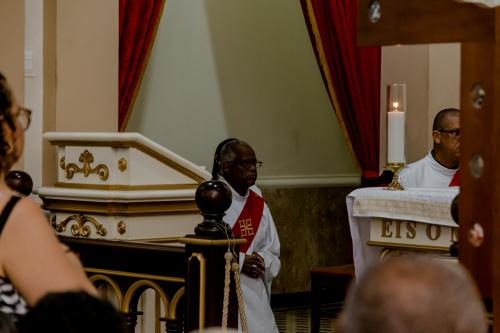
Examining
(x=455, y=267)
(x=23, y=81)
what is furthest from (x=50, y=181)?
(x=455, y=267)

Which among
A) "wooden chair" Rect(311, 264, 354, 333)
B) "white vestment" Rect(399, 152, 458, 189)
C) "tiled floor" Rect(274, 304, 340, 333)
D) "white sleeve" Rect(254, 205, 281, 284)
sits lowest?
"tiled floor" Rect(274, 304, 340, 333)

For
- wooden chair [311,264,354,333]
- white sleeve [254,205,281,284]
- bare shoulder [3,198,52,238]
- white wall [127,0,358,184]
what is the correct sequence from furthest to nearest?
white wall [127,0,358,184] < wooden chair [311,264,354,333] < white sleeve [254,205,281,284] < bare shoulder [3,198,52,238]

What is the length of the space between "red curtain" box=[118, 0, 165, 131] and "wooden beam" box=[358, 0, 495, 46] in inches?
222

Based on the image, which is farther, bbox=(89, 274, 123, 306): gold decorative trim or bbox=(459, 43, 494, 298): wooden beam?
bbox=(89, 274, 123, 306): gold decorative trim

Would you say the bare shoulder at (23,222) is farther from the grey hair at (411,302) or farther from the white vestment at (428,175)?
the white vestment at (428,175)

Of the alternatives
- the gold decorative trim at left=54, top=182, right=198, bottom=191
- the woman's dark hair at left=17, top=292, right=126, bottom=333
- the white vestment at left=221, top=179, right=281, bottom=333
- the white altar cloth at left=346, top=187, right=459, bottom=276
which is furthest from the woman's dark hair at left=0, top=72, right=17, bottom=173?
the white vestment at left=221, top=179, right=281, bottom=333

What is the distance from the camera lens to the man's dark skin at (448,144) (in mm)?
7773

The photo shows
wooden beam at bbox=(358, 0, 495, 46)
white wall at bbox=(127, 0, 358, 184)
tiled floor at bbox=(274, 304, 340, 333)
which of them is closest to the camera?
wooden beam at bbox=(358, 0, 495, 46)

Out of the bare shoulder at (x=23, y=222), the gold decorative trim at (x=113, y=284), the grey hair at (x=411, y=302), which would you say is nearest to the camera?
the grey hair at (x=411, y=302)

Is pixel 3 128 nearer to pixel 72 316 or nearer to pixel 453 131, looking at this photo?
pixel 72 316

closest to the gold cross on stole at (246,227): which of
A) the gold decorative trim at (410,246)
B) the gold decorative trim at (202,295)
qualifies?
the gold decorative trim at (410,246)

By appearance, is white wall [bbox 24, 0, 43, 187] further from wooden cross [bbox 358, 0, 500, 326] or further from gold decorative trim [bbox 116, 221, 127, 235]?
wooden cross [bbox 358, 0, 500, 326]

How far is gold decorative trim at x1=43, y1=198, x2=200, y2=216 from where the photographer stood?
19.8 ft

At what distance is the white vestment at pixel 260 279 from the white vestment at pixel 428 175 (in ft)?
3.73
